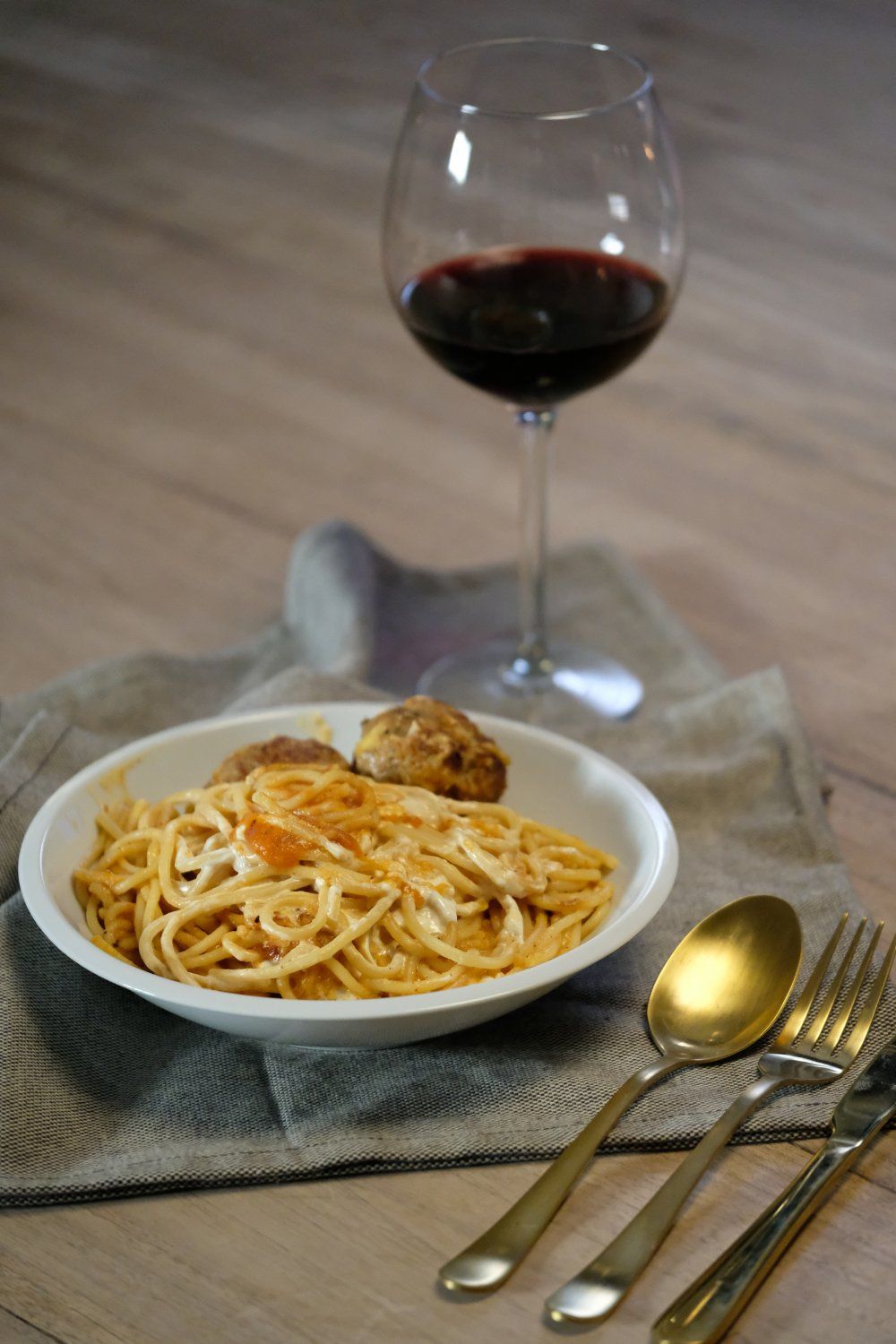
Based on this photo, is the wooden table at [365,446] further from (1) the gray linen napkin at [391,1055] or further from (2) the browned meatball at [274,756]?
(2) the browned meatball at [274,756]

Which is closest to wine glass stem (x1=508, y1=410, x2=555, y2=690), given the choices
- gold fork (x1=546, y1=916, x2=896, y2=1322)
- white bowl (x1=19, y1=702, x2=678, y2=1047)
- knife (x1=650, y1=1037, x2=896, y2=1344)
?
white bowl (x1=19, y1=702, x2=678, y2=1047)

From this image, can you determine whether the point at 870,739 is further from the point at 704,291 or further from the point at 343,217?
the point at 343,217

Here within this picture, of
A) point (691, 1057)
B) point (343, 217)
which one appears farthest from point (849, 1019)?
point (343, 217)

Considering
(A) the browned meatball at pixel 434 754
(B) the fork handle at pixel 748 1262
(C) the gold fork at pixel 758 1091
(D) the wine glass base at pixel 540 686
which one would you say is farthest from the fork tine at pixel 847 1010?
(D) the wine glass base at pixel 540 686

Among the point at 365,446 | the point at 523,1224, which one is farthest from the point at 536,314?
the point at 523,1224

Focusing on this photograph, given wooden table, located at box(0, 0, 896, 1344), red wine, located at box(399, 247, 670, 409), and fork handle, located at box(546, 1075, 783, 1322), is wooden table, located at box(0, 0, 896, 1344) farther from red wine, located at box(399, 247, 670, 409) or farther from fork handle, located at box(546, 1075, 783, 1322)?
red wine, located at box(399, 247, 670, 409)

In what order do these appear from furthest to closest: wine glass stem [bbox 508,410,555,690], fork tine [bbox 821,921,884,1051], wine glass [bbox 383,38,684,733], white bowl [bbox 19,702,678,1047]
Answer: wine glass stem [bbox 508,410,555,690] < wine glass [bbox 383,38,684,733] < fork tine [bbox 821,921,884,1051] < white bowl [bbox 19,702,678,1047]
